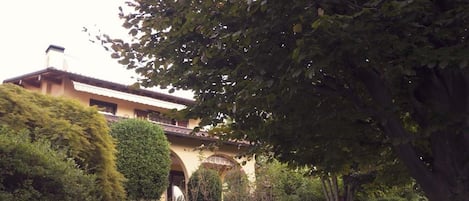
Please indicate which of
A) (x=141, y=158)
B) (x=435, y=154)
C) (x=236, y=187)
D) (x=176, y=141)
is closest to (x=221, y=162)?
(x=176, y=141)

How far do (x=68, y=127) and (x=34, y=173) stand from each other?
2.10 meters

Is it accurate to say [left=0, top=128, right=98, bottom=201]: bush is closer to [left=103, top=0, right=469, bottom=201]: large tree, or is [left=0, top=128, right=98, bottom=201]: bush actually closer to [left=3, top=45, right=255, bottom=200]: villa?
[left=103, top=0, right=469, bottom=201]: large tree

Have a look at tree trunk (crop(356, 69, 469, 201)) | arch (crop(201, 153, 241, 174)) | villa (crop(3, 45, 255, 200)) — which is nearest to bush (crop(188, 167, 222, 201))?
villa (crop(3, 45, 255, 200))

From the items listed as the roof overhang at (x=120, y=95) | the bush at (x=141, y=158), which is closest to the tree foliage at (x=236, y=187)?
the bush at (x=141, y=158)

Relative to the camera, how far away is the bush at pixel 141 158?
16.0m

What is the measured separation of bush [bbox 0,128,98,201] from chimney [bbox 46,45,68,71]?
16298mm

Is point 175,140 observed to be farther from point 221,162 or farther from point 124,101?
point 124,101

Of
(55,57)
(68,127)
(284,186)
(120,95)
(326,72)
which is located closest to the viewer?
(326,72)

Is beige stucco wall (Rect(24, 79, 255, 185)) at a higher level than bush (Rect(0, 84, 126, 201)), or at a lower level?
higher

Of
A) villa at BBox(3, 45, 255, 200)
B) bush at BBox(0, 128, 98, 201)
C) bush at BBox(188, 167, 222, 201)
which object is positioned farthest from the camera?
villa at BBox(3, 45, 255, 200)

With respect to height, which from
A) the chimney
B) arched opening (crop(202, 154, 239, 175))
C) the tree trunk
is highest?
the chimney

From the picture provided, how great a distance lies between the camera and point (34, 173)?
315 inches

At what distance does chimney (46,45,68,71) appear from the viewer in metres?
24.3

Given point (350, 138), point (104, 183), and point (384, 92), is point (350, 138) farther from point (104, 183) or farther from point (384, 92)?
point (104, 183)
